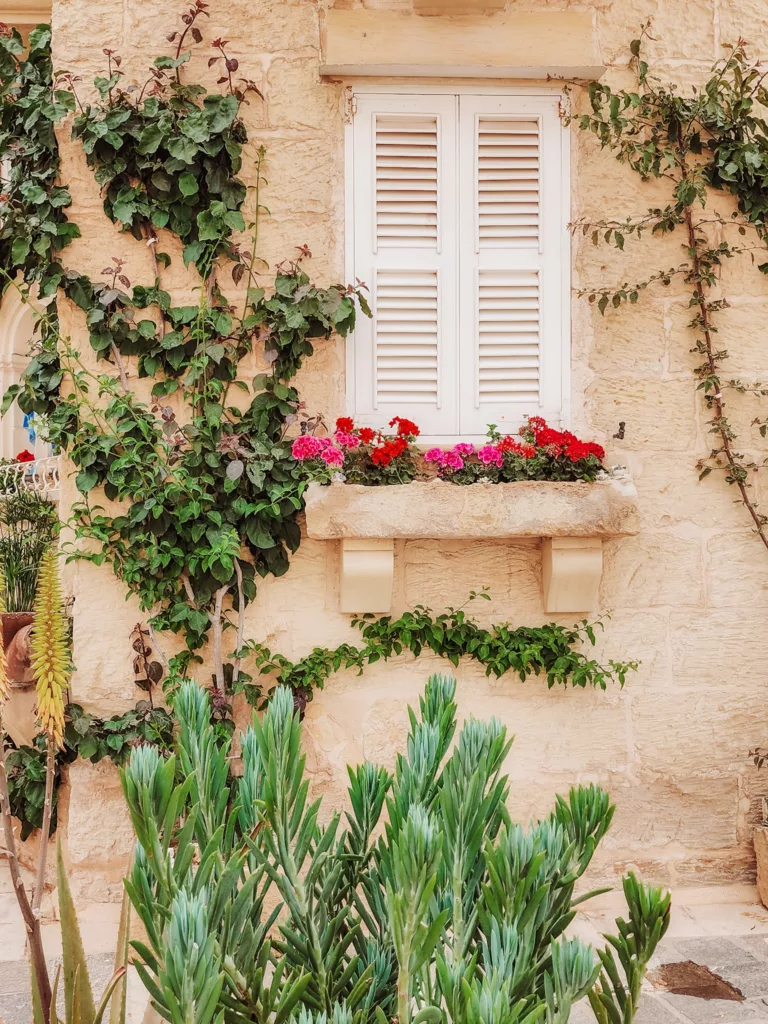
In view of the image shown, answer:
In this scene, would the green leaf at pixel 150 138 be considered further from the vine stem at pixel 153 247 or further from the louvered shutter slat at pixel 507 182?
the louvered shutter slat at pixel 507 182

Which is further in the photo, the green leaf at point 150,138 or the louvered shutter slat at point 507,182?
the louvered shutter slat at point 507,182

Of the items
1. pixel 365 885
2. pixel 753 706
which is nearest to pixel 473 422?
pixel 753 706

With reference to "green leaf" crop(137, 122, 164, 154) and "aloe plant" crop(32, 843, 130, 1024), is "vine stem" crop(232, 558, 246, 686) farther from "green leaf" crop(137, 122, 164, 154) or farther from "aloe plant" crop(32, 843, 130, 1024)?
"aloe plant" crop(32, 843, 130, 1024)

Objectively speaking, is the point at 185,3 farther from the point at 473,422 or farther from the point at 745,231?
the point at 745,231

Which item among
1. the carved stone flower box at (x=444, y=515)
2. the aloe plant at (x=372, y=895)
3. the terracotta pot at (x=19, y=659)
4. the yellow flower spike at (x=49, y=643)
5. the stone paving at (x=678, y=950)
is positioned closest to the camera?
the aloe plant at (x=372, y=895)

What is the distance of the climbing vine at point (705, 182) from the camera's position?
345 cm

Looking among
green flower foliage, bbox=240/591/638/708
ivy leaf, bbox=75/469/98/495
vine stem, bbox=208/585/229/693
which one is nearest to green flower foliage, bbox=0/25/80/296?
ivy leaf, bbox=75/469/98/495

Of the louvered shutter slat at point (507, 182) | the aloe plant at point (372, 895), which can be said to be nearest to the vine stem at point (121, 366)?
the louvered shutter slat at point (507, 182)

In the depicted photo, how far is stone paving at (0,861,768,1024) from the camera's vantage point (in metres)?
2.63

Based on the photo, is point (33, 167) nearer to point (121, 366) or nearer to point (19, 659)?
point (121, 366)

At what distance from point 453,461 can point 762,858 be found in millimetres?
1858

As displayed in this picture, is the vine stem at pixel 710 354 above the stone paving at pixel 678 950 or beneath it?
above

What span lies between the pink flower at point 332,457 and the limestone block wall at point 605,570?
0.88 feet

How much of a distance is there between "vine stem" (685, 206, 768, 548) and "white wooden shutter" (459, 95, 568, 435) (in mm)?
480
